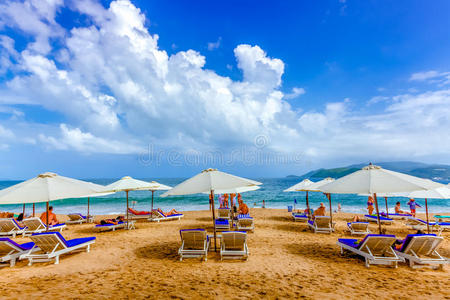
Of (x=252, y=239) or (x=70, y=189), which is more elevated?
(x=70, y=189)

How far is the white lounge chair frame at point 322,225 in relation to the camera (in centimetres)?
939

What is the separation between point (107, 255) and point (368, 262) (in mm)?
7035

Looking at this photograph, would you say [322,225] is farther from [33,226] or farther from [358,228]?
[33,226]

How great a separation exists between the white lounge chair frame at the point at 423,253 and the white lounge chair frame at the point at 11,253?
964 cm

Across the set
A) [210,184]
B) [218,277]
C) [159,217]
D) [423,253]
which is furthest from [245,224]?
[423,253]

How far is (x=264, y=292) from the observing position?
156 inches

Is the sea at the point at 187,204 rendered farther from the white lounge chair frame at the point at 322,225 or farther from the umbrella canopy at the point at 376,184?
the umbrella canopy at the point at 376,184

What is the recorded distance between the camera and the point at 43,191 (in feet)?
17.1

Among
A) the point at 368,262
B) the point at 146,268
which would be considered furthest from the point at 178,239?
the point at 368,262

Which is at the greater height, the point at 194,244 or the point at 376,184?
the point at 376,184

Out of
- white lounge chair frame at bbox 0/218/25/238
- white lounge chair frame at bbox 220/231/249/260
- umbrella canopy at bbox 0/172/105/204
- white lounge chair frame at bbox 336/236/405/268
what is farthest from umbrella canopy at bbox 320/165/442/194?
white lounge chair frame at bbox 0/218/25/238

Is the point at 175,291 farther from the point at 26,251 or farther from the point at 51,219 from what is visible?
the point at 51,219

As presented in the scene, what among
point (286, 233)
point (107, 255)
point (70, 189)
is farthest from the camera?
point (286, 233)

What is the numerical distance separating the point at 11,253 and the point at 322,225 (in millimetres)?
10540
